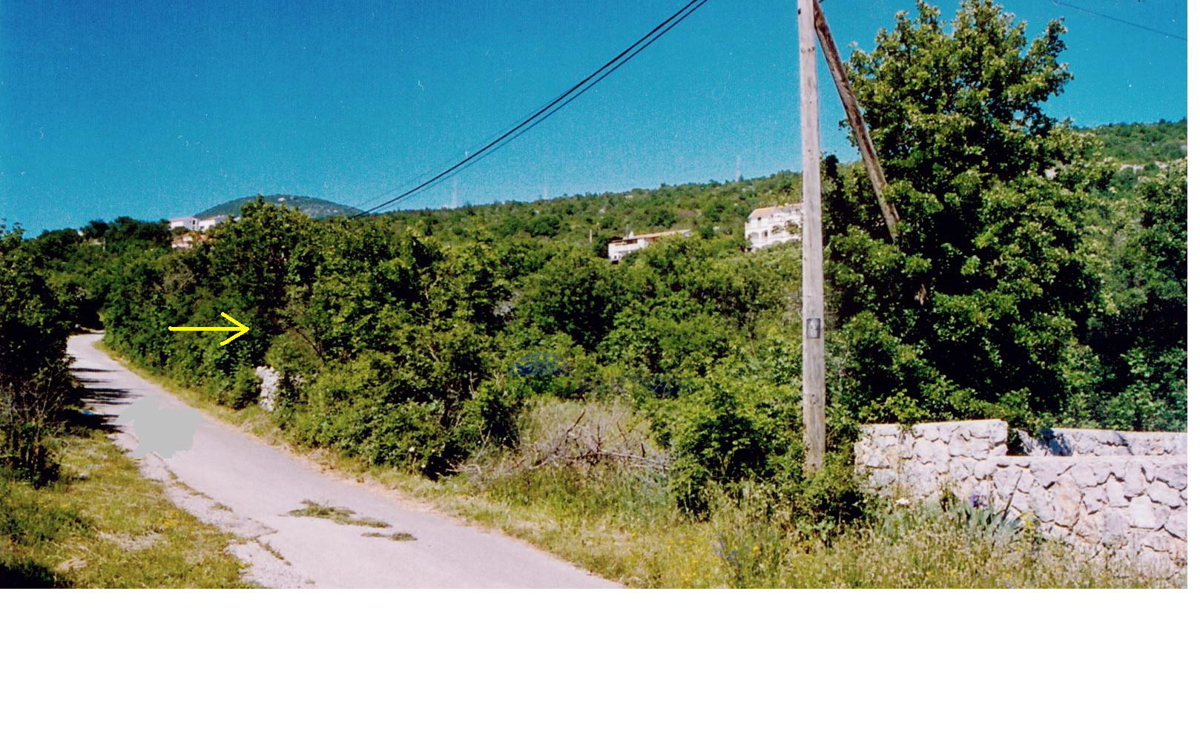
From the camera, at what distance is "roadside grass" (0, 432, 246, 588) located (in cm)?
445

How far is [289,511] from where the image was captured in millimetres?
6301

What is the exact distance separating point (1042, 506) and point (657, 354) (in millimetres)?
12547

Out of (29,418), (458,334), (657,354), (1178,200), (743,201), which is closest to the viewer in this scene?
(29,418)

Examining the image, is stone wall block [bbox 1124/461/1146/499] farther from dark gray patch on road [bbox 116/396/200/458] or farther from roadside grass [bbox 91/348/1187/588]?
dark gray patch on road [bbox 116/396/200/458]

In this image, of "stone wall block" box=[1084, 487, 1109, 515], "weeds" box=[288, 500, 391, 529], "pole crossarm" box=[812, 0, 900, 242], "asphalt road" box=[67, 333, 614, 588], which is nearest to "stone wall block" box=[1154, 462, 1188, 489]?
"stone wall block" box=[1084, 487, 1109, 515]

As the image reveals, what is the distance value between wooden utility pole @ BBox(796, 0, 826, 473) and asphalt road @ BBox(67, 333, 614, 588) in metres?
2.26

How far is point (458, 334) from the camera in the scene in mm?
8430

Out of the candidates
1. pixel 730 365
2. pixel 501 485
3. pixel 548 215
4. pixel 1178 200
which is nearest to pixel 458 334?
pixel 501 485

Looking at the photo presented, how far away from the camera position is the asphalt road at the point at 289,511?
16.3 ft

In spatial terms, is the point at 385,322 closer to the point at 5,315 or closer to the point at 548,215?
the point at 5,315

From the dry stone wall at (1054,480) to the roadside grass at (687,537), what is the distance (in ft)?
0.84

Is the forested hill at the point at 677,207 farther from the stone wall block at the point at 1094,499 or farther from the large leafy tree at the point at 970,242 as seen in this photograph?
the stone wall block at the point at 1094,499

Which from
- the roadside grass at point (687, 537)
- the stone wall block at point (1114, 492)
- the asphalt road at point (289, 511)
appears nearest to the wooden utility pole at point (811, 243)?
the roadside grass at point (687, 537)

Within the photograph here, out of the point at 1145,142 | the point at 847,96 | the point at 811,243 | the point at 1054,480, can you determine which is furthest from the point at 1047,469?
the point at 1145,142
